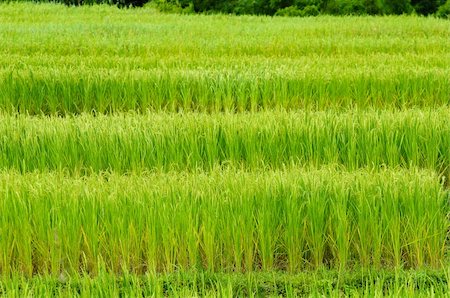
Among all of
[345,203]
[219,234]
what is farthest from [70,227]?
[345,203]

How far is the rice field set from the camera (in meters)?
3.48

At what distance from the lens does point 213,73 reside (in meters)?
6.91

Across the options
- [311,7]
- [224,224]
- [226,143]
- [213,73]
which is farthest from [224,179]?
[311,7]

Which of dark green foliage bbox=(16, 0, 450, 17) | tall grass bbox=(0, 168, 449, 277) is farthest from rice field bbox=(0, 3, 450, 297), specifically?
dark green foliage bbox=(16, 0, 450, 17)

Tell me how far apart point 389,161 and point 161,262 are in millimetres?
1755

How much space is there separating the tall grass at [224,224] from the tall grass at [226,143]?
0.93m

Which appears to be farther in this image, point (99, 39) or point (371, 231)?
point (99, 39)

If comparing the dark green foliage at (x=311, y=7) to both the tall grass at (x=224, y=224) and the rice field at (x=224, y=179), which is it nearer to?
the rice field at (x=224, y=179)

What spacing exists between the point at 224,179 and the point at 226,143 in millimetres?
1143

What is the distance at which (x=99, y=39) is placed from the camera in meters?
10.3

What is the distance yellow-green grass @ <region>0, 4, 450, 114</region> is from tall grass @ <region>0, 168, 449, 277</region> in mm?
2058

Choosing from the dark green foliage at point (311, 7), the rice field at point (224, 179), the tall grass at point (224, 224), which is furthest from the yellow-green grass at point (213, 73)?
the dark green foliage at point (311, 7)

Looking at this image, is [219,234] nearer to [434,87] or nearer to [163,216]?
[163,216]

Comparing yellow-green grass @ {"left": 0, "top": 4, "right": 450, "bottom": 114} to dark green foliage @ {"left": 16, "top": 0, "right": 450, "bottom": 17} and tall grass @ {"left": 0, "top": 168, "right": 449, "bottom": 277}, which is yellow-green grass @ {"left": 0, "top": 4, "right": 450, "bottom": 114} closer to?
tall grass @ {"left": 0, "top": 168, "right": 449, "bottom": 277}
